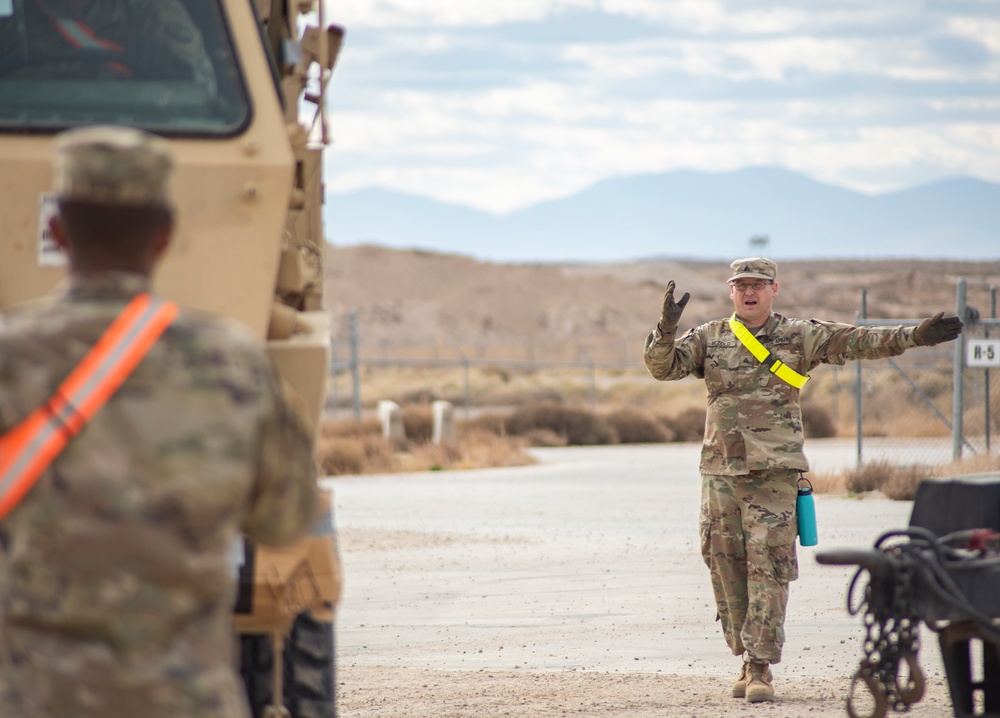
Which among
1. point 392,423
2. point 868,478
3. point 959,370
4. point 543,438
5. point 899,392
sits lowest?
point 899,392

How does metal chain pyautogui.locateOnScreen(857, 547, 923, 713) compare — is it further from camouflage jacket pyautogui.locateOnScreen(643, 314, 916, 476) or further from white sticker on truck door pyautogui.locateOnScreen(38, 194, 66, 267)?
camouflage jacket pyautogui.locateOnScreen(643, 314, 916, 476)

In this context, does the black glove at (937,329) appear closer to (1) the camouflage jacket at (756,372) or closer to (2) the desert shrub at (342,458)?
(1) the camouflage jacket at (756,372)

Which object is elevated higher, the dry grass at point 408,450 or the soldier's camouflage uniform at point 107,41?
the soldier's camouflage uniform at point 107,41

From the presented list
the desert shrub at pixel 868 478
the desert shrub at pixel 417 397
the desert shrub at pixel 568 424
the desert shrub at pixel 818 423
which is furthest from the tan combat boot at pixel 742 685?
the desert shrub at pixel 417 397

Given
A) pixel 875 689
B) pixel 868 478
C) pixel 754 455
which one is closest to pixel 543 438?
pixel 868 478

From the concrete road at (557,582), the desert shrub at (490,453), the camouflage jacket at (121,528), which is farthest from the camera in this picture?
the desert shrub at (490,453)

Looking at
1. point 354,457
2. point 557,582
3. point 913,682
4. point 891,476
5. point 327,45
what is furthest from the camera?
point 354,457

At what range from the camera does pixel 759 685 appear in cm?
684

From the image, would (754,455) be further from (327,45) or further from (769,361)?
(327,45)

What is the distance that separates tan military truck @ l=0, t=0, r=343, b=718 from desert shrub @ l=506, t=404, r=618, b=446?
75.6ft

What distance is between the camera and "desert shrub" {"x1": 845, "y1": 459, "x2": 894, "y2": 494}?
56.1 ft

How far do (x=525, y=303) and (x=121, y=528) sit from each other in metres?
89.7

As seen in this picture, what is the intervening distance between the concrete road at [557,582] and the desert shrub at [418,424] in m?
5.71

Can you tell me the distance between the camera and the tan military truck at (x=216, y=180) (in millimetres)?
4379
